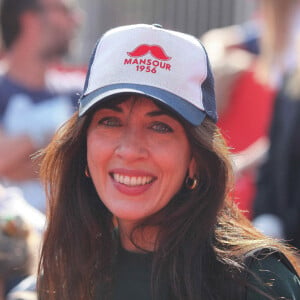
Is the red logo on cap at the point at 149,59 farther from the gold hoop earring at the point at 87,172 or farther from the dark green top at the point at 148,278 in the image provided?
the dark green top at the point at 148,278

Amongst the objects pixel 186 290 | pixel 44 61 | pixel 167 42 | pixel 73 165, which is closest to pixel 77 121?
pixel 73 165

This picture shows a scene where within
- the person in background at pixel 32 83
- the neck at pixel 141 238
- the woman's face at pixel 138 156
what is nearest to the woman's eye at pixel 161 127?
the woman's face at pixel 138 156

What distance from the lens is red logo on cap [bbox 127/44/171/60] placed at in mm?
2871

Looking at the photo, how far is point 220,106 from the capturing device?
547cm

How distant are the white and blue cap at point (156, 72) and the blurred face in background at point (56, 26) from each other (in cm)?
374

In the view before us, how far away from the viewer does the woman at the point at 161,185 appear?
9.16ft

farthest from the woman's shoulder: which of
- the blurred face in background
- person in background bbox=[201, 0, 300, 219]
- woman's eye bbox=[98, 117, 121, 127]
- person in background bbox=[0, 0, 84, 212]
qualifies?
the blurred face in background

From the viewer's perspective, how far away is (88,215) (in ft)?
10.1

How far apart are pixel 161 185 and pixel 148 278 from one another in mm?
278

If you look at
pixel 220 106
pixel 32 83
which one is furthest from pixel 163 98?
pixel 32 83

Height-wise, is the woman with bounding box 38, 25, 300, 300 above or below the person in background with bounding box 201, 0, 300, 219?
below

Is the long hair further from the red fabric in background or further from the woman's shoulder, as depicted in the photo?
the red fabric in background

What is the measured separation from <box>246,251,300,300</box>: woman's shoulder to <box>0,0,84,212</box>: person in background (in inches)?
119

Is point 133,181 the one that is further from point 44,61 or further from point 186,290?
point 44,61
